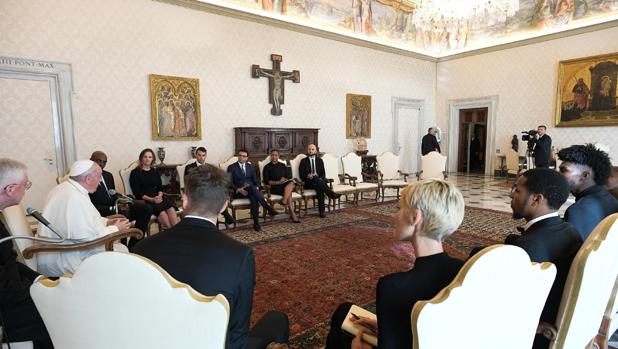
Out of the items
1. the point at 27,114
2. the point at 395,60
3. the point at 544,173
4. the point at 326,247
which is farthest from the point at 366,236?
the point at 395,60

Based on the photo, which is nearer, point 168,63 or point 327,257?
point 327,257

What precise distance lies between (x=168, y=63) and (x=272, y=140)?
9.41 feet

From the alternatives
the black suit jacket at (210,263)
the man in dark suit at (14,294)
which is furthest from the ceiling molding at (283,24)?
the black suit jacket at (210,263)

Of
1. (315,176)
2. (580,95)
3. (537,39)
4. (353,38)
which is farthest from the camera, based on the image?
(537,39)

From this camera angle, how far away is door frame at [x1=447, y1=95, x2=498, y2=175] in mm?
12375

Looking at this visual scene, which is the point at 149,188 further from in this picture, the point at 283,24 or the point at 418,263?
the point at 283,24

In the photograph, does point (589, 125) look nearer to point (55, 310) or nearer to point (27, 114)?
point (55, 310)

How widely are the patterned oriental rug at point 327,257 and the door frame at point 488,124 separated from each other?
6698mm

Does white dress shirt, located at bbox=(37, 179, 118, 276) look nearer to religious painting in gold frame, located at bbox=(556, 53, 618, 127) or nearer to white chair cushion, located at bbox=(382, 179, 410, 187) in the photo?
white chair cushion, located at bbox=(382, 179, 410, 187)

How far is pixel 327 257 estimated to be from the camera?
4.32 meters

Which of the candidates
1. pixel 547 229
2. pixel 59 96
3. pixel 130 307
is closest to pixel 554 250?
pixel 547 229

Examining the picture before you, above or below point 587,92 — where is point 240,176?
below

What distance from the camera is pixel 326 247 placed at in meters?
4.72

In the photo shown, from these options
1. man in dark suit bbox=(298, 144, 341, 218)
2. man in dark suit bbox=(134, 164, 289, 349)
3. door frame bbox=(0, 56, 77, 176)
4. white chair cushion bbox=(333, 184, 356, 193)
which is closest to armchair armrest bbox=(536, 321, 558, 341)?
man in dark suit bbox=(134, 164, 289, 349)
